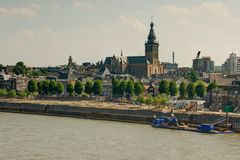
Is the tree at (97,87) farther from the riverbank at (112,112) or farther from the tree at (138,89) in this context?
the riverbank at (112,112)

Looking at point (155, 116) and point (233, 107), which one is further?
point (233, 107)

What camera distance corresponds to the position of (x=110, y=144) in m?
55.8

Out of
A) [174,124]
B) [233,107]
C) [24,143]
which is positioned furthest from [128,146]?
[233,107]

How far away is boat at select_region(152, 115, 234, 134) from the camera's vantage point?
67.6 meters

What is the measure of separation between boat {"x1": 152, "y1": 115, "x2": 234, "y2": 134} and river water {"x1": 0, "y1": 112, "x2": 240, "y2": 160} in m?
2.08

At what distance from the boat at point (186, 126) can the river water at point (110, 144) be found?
2.08 m

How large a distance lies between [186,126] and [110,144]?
20.2 meters

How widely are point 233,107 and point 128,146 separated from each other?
38.8 meters

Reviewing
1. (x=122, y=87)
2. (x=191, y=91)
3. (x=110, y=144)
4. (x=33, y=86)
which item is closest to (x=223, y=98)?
(x=191, y=91)

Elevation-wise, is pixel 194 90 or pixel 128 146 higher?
pixel 194 90

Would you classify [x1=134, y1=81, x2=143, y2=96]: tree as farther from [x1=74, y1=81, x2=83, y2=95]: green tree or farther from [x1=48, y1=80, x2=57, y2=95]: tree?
[x1=48, y1=80, x2=57, y2=95]: tree

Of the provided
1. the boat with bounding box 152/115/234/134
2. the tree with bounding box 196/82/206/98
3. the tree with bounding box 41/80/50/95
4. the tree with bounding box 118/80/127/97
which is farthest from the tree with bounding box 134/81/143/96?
the boat with bounding box 152/115/234/134

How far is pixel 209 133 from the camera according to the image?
6650 centimetres

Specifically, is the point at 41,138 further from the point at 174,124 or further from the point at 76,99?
the point at 76,99
